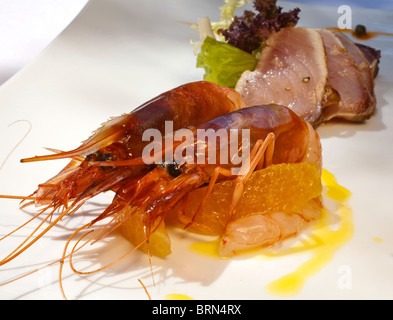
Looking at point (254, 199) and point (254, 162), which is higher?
point (254, 162)

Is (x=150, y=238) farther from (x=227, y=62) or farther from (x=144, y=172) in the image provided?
(x=227, y=62)

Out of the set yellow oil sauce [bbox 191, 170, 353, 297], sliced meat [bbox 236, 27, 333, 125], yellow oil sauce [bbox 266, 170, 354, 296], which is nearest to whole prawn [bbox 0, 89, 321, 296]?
yellow oil sauce [bbox 191, 170, 353, 297]

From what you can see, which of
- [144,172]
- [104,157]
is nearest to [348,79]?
[144,172]

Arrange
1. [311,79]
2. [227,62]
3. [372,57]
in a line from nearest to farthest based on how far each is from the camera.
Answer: [311,79], [227,62], [372,57]

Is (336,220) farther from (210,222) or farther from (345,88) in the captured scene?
(345,88)

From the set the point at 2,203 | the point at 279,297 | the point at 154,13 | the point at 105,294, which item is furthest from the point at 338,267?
the point at 154,13

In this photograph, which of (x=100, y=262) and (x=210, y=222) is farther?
(x=210, y=222)

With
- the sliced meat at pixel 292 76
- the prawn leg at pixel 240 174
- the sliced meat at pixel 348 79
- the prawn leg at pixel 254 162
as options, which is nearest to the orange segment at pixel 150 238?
the prawn leg at pixel 240 174
